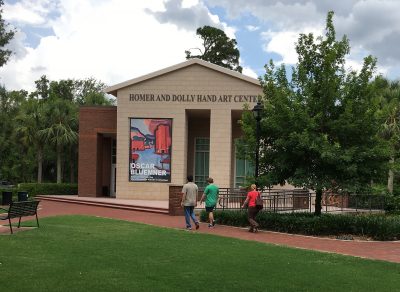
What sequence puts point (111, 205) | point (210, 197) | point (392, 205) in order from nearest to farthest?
1. point (210, 197)
2. point (392, 205)
3. point (111, 205)

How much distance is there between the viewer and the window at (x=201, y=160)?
Result: 31500mm

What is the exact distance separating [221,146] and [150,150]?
425cm

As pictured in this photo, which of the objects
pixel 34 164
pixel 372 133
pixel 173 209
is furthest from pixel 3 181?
pixel 372 133

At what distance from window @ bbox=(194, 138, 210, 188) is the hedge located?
15.5 meters

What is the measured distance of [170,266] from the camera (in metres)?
8.48

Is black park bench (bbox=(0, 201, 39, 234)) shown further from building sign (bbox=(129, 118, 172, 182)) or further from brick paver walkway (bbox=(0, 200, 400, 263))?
building sign (bbox=(129, 118, 172, 182))

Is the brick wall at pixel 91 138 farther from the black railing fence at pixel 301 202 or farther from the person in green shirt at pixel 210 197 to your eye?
the person in green shirt at pixel 210 197

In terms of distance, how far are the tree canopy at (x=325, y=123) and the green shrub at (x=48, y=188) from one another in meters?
22.1

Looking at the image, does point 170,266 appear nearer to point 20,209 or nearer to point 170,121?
point 20,209

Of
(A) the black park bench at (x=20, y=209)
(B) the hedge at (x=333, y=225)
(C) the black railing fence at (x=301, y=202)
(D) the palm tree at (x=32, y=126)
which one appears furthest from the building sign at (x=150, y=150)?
(A) the black park bench at (x=20, y=209)

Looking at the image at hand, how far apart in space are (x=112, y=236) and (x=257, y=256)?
4198 millimetres

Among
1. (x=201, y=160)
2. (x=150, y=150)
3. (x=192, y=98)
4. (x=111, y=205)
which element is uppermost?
(x=192, y=98)

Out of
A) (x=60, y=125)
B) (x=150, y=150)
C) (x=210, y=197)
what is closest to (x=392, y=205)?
(x=210, y=197)

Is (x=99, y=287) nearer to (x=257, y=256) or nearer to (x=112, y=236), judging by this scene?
(x=257, y=256)
